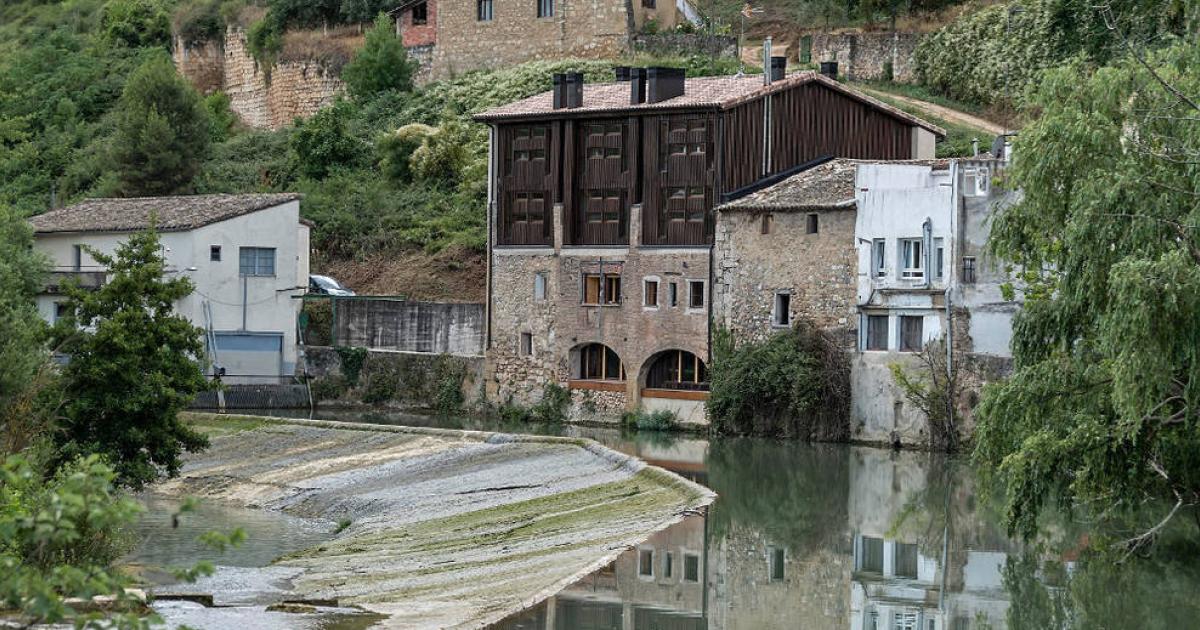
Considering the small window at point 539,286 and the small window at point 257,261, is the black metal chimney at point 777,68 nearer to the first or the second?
the small window at point 539,286

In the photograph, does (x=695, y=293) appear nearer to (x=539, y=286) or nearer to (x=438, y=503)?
(x=539, y=286)

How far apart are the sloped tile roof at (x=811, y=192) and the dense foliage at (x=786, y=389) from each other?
3.03 meters

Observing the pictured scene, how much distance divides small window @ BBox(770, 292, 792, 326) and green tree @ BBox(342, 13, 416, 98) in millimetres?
31715

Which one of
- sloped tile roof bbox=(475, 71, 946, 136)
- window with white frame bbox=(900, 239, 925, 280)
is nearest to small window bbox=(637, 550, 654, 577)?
window with white frame bbox=(900, 239, 925, 280)

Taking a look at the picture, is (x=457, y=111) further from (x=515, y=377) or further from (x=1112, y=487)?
(x=1112, y=487)

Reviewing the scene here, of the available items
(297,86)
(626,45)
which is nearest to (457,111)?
(626,45)

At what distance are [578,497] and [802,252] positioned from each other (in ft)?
47.2

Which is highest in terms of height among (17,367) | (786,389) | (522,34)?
(522,34)

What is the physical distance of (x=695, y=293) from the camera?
50.9m

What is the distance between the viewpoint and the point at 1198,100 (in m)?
25.8

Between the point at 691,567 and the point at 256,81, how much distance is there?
200 ft

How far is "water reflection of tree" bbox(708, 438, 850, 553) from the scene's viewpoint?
33062 mm

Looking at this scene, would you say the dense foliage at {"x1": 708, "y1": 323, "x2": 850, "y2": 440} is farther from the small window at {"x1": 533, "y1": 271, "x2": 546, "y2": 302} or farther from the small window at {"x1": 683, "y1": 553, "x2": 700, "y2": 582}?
the small window at {"x1": 683, "y1": 553, "x2": 700, "y2": 582}

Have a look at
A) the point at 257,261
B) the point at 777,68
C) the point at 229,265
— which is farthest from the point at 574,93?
the point at 229,265
